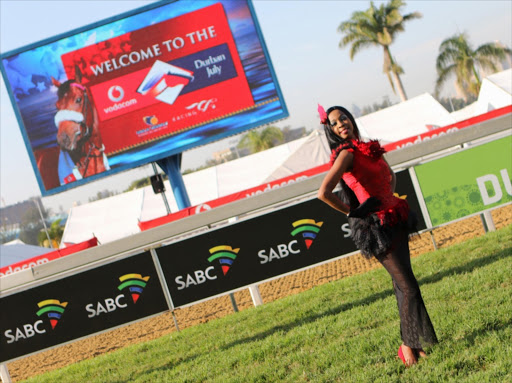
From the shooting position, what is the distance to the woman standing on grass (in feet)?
13.9

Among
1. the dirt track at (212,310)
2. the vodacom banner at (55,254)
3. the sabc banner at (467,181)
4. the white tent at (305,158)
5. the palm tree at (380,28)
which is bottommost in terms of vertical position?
the dirt track at (212,310)

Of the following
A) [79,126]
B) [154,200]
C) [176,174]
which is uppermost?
[79,126]

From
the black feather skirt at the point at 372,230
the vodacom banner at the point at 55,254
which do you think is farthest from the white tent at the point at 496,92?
the black feather skirt at the point at 372,230

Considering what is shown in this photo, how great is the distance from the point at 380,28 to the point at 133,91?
26.9 m

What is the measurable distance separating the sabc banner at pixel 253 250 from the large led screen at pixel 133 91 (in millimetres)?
12092

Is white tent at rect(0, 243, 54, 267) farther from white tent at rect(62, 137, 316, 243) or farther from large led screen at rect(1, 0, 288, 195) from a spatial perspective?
large led screen at rect(1, 0, 288, 195)

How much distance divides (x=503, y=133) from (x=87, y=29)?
15.3 m

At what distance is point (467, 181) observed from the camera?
28.8 ft

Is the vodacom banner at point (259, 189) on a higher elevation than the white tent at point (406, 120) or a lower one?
lower

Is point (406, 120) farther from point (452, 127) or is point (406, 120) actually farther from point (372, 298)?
point (372, 298)

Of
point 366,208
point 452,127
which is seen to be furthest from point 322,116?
point 452,127

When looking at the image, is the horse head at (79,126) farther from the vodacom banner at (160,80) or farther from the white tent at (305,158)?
the white tent at (305,158)

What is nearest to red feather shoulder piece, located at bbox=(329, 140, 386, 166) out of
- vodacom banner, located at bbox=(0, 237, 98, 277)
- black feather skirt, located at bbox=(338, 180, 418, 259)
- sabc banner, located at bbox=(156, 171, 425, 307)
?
black feather skirt, located at bbox=(338, 180, 418, 259)

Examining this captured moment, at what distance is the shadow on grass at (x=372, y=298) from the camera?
666 centimetres
